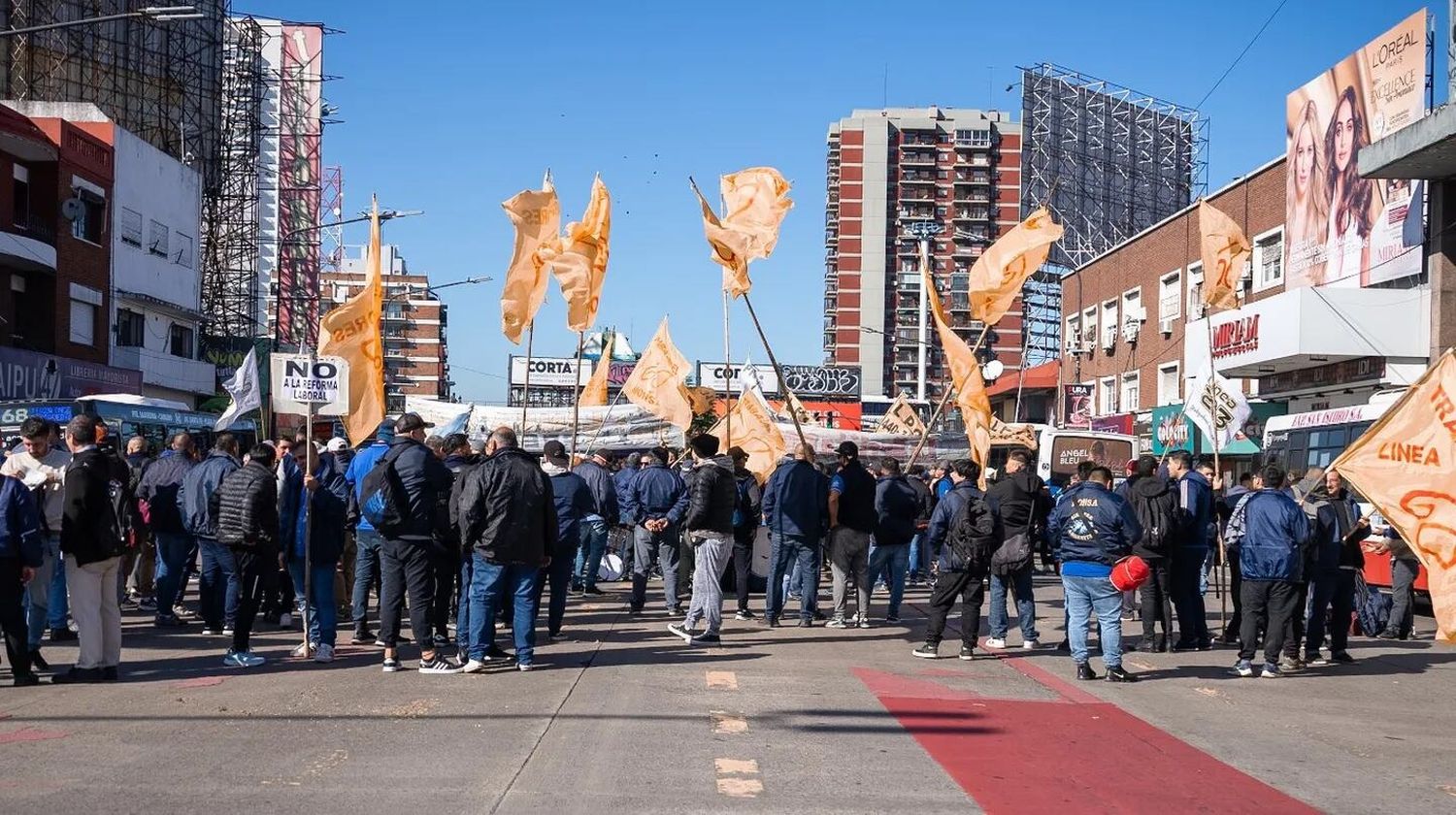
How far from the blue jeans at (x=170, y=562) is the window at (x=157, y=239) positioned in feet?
104

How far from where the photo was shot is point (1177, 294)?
43625 mm

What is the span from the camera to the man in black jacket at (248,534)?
35.9 feet

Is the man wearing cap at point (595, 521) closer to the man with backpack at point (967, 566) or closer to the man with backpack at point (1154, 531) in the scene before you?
the man with backpack at point (967, 566)

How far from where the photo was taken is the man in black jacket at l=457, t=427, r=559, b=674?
10.8m

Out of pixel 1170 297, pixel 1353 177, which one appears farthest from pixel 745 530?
pixel 1170 297

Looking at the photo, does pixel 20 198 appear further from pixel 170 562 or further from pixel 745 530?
pixel 745 530

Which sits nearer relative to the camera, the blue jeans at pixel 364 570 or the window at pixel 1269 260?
the blue jeans at pixel 364 570

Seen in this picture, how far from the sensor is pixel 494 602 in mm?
10938

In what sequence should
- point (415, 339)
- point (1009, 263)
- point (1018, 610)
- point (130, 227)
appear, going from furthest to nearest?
point (415, 339), point (130, 227), point (1009, 263), point (1018, 610)

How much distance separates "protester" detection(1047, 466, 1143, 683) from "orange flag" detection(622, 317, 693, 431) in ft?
45.2

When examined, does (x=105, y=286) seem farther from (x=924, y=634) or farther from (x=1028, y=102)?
(x=1028, y=102)

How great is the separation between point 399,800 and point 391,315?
478 ft

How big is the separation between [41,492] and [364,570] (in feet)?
9.12

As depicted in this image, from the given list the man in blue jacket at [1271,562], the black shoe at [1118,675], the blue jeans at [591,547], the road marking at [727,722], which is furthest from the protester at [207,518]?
the man in blue jacket at [1271,562]
